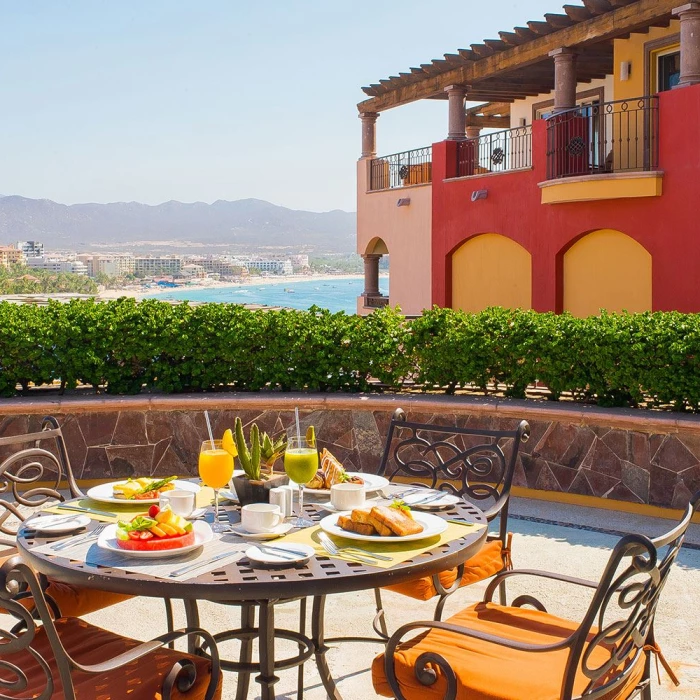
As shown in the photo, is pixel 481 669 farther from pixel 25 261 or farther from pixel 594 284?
pixel 25 261

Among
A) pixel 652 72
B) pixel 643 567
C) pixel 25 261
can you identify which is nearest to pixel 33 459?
pixel 643 567

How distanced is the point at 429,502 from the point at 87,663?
1437 mm

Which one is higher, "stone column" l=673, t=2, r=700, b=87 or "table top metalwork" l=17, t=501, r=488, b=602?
"stone column" l=673, t=2, r=700, b=87

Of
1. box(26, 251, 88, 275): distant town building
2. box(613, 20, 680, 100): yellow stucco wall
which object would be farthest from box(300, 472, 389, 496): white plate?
box(26, 251, 88, 275): distant town building

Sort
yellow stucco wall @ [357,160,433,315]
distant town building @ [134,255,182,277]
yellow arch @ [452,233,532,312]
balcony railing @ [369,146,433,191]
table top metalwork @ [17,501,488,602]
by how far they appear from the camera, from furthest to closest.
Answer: distant town building @ [134,255,182,277] → balcony railing @ [369,146,433,191] → yellow stucco wall @ [357,160,433,315] → yellow arch @ [452,233,532,312] → table top metalwork @ [17,501,488,602]

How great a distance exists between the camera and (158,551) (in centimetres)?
304

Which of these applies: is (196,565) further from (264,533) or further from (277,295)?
(277,295)

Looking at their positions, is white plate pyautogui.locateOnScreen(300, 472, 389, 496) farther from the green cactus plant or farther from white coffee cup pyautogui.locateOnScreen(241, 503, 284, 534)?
white coffee cup pyautogui.locateOnScreen(241, 503, 284, 534)

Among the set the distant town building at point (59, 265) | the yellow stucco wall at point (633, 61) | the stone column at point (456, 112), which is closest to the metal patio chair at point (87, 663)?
the yellow stucco wall at point (633, 61)

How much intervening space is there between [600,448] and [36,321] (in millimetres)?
4841

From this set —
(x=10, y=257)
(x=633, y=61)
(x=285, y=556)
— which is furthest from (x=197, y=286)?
(x=285, y=556)

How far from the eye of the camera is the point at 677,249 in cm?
1287

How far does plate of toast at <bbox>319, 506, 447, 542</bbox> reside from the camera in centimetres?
323

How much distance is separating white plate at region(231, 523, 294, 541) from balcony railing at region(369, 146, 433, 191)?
15.9 metres
